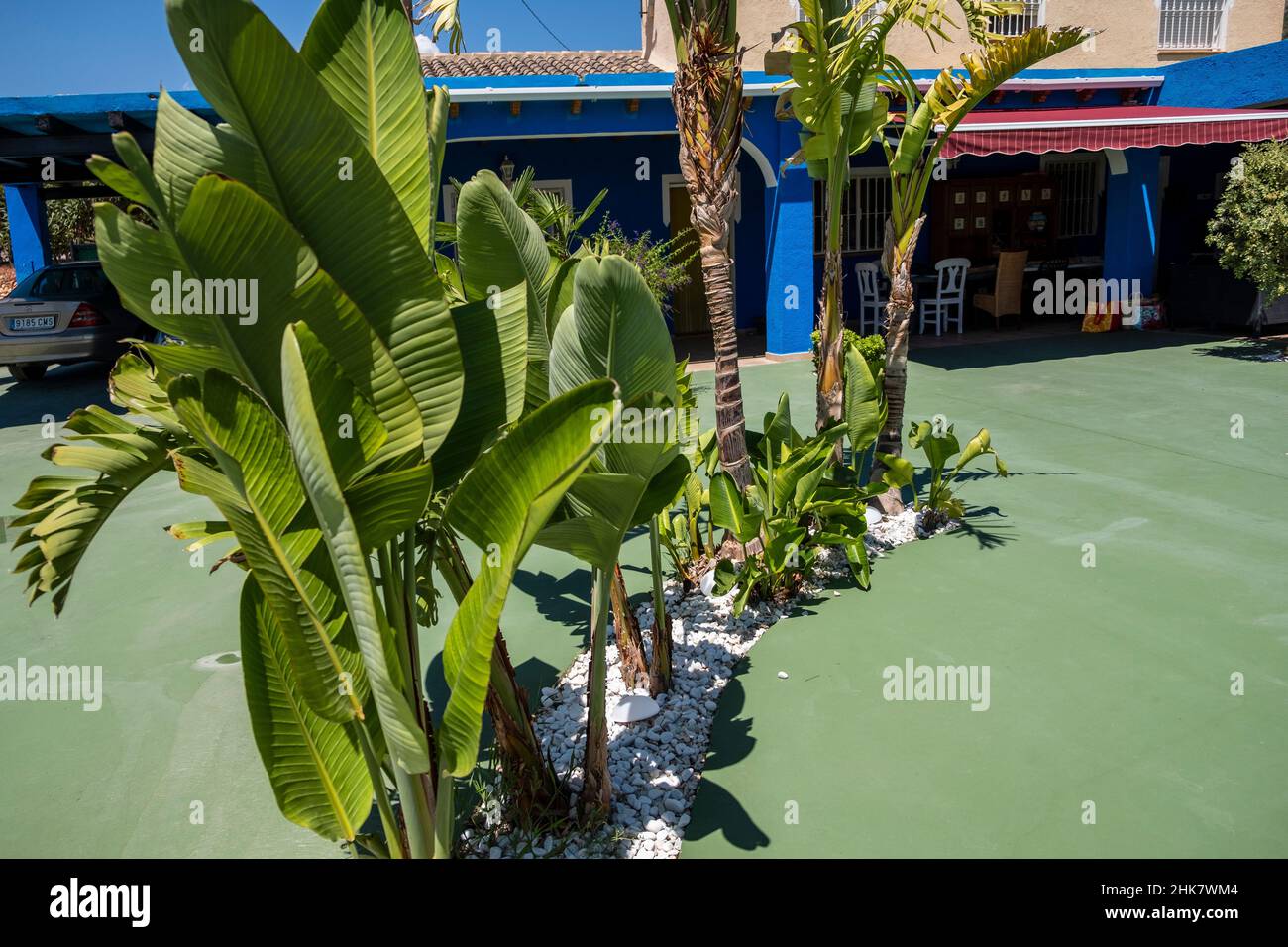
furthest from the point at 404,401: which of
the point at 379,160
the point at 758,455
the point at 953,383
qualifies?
the point at 953,383

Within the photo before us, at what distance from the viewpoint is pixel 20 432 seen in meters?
9.38

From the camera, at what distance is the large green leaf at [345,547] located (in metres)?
1.71

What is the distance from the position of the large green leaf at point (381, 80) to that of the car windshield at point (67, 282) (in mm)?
11186

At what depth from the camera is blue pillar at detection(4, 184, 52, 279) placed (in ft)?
43.9

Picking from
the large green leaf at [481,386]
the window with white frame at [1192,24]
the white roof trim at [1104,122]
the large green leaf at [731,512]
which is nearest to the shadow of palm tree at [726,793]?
the large green leaf at [731,512]

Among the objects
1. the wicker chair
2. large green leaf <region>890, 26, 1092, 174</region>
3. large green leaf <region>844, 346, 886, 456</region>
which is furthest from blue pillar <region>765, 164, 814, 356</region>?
large green leaf <region>844, 346, 886, 456</region>

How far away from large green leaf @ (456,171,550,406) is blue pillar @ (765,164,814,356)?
904 centimetres

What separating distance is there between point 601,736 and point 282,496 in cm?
140

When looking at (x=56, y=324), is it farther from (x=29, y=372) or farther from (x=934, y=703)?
(x=934, y=703)

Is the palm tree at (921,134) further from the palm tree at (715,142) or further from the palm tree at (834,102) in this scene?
the palm tree at (715,142)

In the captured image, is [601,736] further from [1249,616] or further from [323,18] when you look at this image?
[1249,616]

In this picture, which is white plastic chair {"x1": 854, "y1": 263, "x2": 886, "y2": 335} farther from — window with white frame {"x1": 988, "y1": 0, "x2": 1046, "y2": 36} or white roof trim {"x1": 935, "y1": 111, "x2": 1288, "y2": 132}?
window with white frame {"x1": 988, "y1": 0, "x2": 1046, "y2": 36}

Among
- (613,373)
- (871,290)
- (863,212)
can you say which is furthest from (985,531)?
(863,212)
